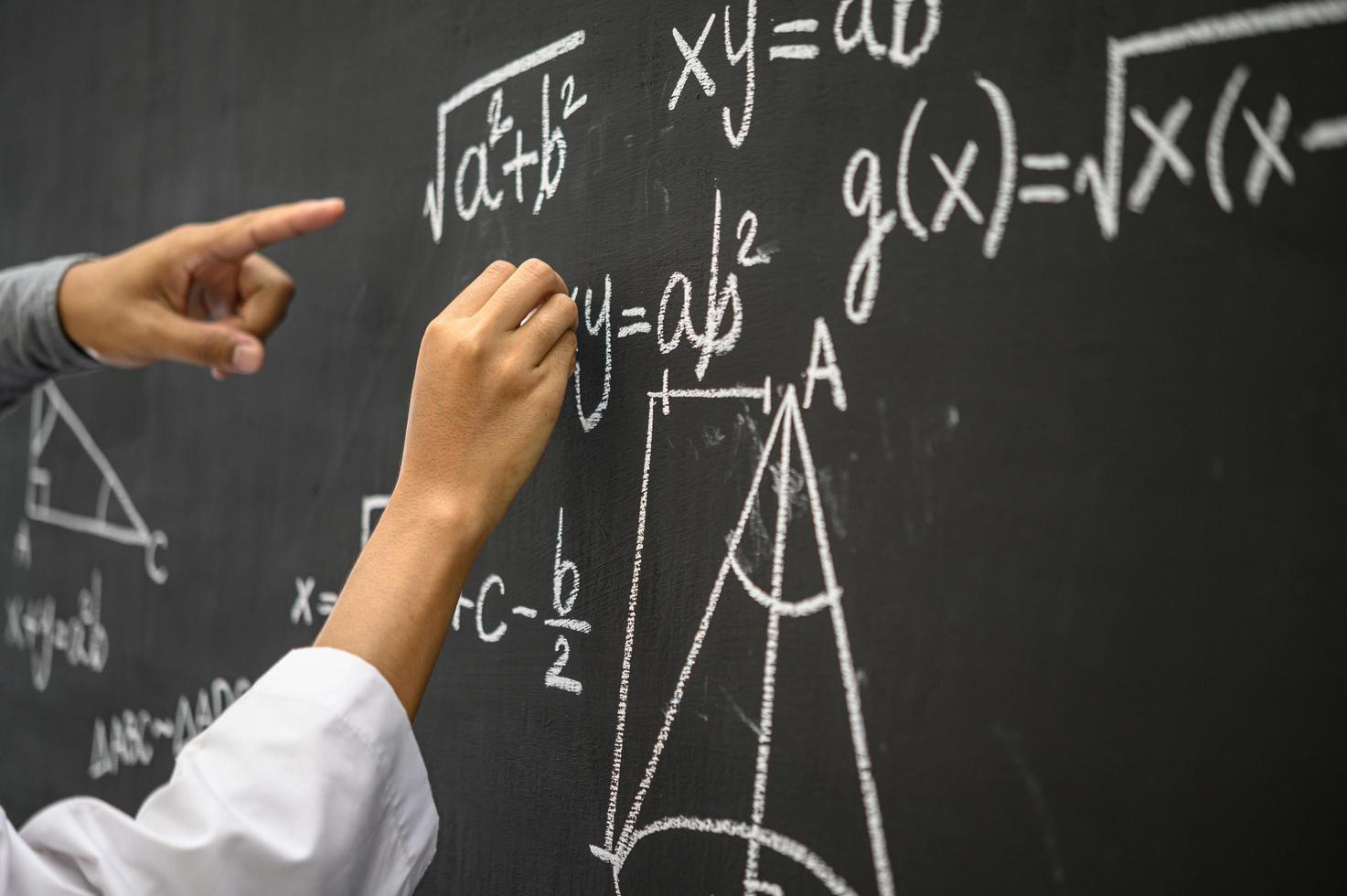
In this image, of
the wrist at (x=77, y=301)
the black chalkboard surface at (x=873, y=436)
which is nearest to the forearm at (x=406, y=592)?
the black chalkboard surface at (x=873, y=436)

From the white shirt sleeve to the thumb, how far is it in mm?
507

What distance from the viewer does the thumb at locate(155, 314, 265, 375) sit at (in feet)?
3.33

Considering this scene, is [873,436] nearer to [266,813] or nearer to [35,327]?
[266,813]

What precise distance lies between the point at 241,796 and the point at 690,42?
539 mm

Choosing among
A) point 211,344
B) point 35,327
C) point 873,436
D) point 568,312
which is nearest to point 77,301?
point 35,327

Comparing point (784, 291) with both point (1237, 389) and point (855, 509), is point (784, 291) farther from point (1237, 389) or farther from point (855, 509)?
point (1237, 389)

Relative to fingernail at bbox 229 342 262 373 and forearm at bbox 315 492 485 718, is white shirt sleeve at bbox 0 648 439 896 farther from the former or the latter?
fingernail at bbox 229 342 262 373

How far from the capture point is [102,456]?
1338 millimetres

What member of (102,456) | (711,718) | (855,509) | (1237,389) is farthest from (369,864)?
(102,456)

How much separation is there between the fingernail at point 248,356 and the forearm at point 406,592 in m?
0.44

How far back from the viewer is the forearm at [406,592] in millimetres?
609

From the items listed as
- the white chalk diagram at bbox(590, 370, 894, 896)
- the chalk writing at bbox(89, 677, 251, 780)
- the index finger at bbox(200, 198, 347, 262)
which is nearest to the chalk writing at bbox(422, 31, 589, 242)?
the index finger at bbox(200, 198, 347, 262)

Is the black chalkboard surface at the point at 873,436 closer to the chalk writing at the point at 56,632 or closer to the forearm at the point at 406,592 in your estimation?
the forearm at the point at 406,592

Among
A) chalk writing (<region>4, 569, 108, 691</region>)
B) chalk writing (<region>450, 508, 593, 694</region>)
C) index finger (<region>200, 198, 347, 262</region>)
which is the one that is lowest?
chalk writing (<region>4, 569, 108, 691</region>)
